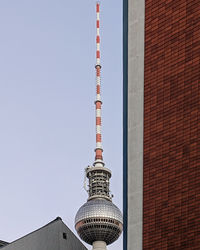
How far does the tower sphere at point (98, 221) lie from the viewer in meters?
172

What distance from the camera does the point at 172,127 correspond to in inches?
825

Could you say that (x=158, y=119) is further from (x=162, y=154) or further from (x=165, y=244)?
(x=165, y=244)

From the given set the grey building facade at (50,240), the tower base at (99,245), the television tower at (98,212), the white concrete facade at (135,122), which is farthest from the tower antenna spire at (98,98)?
the white concrete facade at (135,122)

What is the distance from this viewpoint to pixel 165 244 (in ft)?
64.8

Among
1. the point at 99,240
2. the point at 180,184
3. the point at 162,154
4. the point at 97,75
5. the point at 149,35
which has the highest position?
the point at 97,75

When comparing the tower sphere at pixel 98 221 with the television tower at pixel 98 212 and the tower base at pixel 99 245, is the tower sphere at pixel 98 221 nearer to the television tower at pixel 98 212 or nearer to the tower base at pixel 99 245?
the television tower at pixel 98 212

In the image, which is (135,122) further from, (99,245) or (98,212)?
(99,245)

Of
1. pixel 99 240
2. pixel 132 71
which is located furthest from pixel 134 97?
pixel 99 240

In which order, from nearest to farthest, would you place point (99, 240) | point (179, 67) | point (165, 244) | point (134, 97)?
point (165, 244)
point (179, 67)
point (134, 97)
point (99, 240)

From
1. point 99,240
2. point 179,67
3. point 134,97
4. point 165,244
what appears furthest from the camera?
point 99,240

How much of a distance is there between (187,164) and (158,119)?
2.38 m

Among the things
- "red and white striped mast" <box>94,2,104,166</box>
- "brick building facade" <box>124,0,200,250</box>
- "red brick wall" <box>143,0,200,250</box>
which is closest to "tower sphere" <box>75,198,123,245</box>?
"red and white striped mast" <box>94,2,104,166</box>

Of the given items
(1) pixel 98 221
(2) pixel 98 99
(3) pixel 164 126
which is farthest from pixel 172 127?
(2) pixel 98 99

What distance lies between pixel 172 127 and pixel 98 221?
15229 cm
